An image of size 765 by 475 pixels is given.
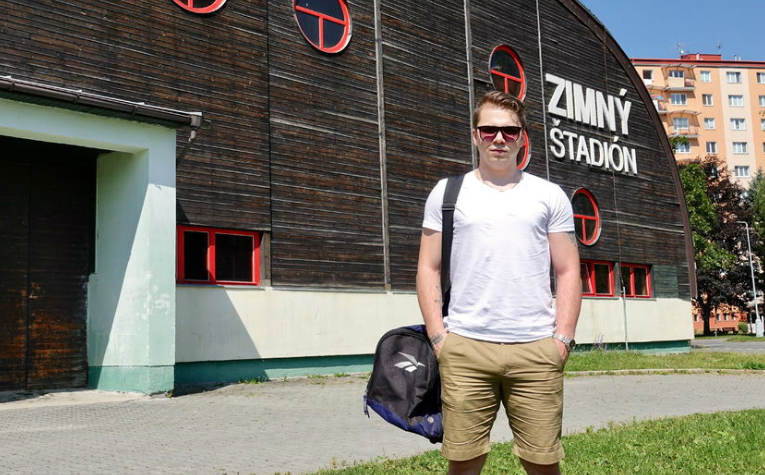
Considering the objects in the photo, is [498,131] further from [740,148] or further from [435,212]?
[740,148]


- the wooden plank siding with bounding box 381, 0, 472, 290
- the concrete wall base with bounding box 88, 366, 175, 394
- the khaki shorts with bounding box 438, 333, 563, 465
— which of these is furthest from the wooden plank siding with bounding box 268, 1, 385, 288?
the khaki shorts with bounding box 438, 333, 563, 465

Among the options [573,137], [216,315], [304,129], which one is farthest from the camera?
[573,137]

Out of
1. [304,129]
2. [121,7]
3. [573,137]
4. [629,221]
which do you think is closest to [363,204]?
[304,129]

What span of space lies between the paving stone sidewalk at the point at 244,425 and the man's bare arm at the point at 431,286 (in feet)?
9.18

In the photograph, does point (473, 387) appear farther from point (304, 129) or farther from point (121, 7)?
point (304, 129)

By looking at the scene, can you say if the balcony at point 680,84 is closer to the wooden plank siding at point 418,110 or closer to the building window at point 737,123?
the building window at point 737,123

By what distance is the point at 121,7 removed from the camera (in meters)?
13.6

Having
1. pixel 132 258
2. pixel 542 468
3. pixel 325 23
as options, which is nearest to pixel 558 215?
pixel 542 468

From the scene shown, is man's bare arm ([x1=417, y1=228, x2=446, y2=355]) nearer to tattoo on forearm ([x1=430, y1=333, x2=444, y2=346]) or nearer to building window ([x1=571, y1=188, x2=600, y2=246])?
tattoo on forearm ([x1=430, y1=333, x2=444, y2=346])

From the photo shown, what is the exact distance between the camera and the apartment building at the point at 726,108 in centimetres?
8531

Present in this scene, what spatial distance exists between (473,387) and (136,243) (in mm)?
9291

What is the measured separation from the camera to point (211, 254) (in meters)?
14.7

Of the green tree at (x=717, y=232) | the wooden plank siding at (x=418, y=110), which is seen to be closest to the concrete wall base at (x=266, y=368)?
the wooden plank siding at (x=418, y=110)

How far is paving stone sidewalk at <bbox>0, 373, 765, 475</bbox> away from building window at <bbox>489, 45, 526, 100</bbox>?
985 centimetres
